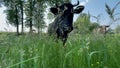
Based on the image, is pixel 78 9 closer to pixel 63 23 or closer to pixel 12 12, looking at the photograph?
pixel 63 23

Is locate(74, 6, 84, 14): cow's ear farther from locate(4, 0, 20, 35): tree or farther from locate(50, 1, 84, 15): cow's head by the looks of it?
locate(4, 0, 20, 35): tree

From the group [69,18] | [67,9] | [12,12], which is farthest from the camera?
[12,12]

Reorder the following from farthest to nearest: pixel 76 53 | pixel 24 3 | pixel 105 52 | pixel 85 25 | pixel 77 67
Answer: pixel 24 3 < pixel 85 25 < pixel 105 52 < pixel 76 53 < pixel 77 67

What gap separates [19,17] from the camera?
247ft

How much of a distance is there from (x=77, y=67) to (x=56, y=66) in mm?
399

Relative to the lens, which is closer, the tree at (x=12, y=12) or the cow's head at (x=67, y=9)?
the cow's head at (x=67, y=9)

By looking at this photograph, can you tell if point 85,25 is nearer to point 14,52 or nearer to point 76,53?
point 14,52

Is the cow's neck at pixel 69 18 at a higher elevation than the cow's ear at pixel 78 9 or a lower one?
lower

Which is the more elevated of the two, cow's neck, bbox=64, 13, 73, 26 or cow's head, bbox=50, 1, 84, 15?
cow's head, bbox=50, 1, 84, 15

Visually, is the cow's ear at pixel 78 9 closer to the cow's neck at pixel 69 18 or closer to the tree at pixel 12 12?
→ the cow's neck at pixel 69 18

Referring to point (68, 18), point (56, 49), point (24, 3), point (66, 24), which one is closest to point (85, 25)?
point (66, 24)

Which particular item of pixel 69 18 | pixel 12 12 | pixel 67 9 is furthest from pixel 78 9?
pixel 12 12

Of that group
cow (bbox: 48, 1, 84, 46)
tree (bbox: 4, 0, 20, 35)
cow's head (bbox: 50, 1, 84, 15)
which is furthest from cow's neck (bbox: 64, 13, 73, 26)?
tree (bbox: 4, 0, 20, 35)

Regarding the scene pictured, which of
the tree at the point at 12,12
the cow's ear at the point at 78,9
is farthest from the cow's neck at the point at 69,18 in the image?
the tree at the point at 12,12
